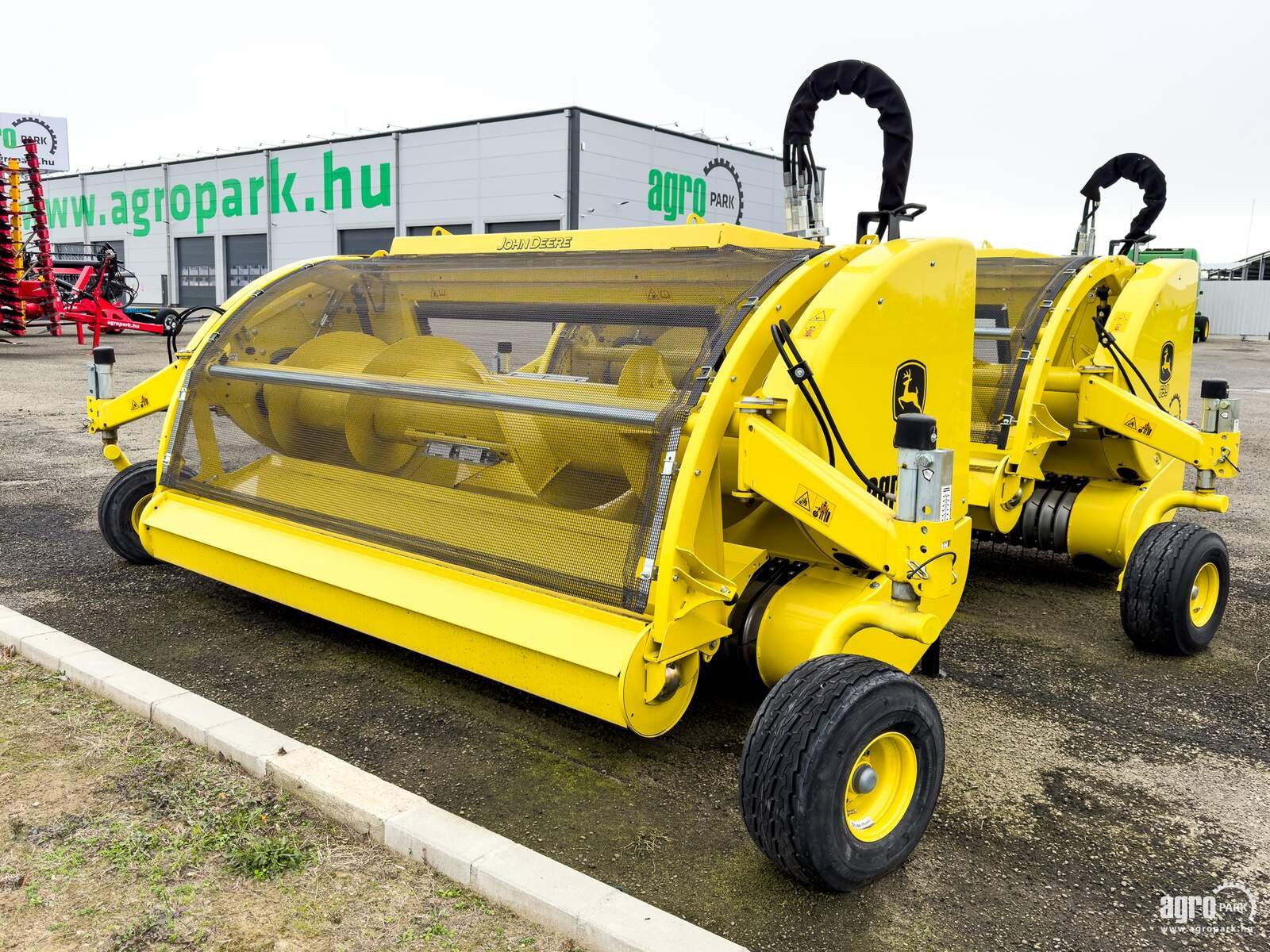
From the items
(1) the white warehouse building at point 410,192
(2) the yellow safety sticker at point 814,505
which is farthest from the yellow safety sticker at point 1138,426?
(1) the white warehouse building at point 410,192

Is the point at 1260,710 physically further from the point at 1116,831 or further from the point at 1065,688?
the point at 1116,831

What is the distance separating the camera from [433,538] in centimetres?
374

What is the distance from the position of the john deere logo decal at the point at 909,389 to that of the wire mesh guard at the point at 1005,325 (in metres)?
1.33

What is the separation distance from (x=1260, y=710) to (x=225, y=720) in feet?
12.0

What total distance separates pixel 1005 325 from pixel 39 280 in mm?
18378

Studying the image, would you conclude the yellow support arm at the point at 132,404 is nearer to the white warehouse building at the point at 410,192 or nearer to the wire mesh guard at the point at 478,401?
the wire mesh guard at the point at 478,401

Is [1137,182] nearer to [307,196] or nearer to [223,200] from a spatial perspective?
[307,196]

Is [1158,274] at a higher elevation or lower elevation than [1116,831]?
higher

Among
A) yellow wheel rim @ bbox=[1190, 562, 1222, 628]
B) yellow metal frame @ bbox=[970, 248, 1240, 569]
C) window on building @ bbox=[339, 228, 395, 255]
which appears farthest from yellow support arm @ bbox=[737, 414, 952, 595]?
window on building @ bbox=[339, 228, 395, 255]

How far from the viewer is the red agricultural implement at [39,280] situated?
1775 cm

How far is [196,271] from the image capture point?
3428 cm

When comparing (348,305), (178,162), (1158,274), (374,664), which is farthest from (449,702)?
(178,162)

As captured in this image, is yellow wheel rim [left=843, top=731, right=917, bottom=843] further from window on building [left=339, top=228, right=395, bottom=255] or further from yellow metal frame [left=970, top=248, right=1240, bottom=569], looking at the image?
window on building [left=339, top=228, right=395, bottom=255]

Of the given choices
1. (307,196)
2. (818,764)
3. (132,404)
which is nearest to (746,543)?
(818,764)
